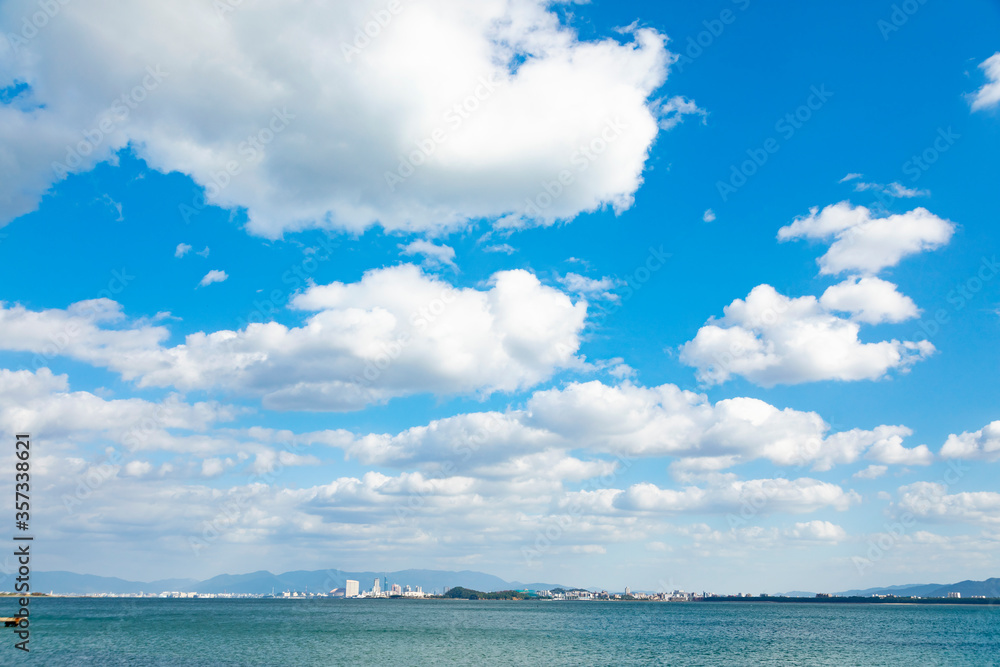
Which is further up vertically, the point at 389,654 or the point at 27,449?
the point at 27,449

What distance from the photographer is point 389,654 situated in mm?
81938

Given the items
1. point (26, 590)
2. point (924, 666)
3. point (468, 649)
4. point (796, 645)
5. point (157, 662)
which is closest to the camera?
point (26, 590)

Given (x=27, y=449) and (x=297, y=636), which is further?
(x=297, y=636)

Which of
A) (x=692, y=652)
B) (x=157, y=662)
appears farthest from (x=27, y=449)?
(x=692, y=652)

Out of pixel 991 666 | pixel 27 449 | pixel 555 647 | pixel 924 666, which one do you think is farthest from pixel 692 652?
pixel 27 449

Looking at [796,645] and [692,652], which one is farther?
[796,645]

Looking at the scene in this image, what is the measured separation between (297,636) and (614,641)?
52782mm

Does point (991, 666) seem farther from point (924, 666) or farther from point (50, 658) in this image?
point (50, 658)

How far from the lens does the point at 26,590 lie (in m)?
37.7

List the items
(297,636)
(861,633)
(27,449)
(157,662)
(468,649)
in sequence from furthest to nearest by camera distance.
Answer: (861,633)
(297,636)
(468,649)
(157,662)
(27,449)

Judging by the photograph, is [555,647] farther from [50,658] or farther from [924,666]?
[50,658]

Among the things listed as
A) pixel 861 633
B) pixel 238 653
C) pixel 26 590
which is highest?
pixel 26 590

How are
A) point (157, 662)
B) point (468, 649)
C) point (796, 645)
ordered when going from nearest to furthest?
point (157, 662)
point (468, 649)
point (796, 645)

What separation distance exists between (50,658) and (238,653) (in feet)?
65.2
